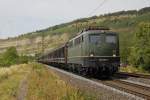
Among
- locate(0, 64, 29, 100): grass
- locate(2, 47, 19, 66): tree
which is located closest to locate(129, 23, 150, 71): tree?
locate(0, 64, 29, 100): grass

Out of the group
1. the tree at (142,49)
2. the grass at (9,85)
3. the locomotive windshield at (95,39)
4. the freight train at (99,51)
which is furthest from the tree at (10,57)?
the locomotive windshield at (95,39)

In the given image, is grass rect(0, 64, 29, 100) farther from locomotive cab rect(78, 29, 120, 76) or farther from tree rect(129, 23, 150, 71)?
tree rect(129, 23, 150, 71)

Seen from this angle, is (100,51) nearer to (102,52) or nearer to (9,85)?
(102,52)

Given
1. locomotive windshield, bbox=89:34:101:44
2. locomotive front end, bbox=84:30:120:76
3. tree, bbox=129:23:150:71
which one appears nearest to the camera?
locomotive front end, bbox=84:30:120:76

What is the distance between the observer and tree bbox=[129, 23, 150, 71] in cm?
5387

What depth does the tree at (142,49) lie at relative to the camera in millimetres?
53869

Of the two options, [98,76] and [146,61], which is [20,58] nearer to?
[146,61]

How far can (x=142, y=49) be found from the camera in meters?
56.0

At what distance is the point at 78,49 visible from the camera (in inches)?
1240

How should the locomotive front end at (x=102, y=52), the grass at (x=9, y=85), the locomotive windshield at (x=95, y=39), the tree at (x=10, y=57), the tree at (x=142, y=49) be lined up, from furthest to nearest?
1. the tree at (x=10, y=57)
2. the tree at (x=142, y=49)
3. the locomotive windshield at (x=95, y=39)
4. the locomotive front end at (x=102, y=52)
5. the grass at (x=9, y=85)

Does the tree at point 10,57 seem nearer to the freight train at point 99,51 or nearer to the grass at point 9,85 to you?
the grass at point 9,85

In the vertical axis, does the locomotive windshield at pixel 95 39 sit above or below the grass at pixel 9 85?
above

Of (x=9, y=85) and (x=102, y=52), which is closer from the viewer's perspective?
(x=102, y=52)

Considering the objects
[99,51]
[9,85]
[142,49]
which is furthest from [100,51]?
[142,49]
